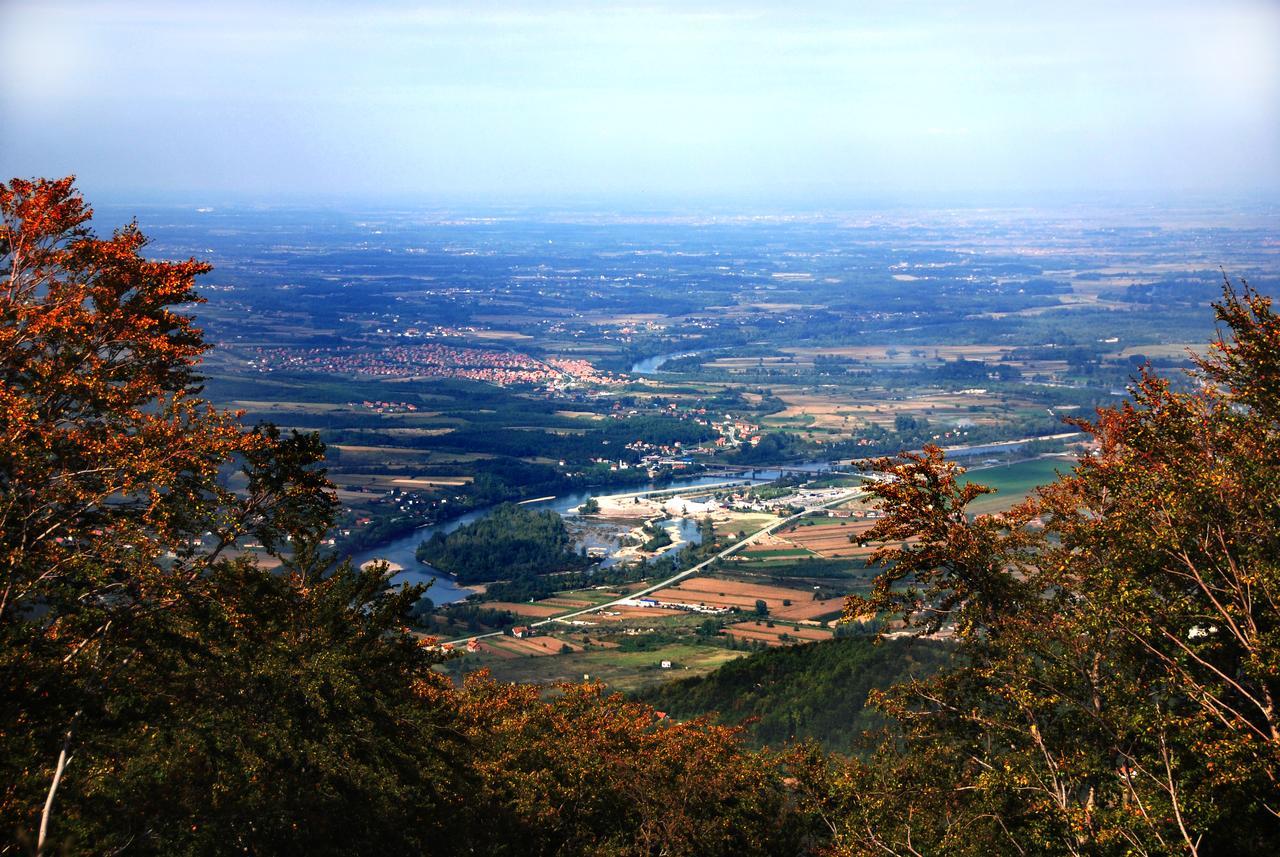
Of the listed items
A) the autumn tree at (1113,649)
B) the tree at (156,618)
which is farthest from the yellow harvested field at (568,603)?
the autumn tree at (1113,649)

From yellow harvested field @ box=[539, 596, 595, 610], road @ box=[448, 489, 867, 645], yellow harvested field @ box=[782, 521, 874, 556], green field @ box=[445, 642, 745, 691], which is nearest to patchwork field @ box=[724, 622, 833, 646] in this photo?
green field @ box=[445, 642, 745, 691]

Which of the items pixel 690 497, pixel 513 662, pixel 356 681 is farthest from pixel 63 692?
pixel 690 497

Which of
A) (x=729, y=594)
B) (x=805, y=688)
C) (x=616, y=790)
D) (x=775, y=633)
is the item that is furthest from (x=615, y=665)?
(x=616, y=790)

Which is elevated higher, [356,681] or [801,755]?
[356,681]

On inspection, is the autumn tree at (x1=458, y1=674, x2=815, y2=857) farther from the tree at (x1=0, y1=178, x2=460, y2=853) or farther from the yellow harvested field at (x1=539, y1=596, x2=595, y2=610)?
the yellow harvested field at (x1=539, y1=596, x2=595, y2=610)

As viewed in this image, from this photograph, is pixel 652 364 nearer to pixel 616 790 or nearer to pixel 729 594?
pixel 729 594

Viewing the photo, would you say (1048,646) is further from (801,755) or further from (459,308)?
(459,308)
